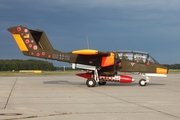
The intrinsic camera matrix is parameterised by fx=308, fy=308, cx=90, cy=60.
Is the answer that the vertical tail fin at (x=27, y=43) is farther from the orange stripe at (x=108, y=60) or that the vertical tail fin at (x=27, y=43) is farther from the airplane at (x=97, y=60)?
the orange stripe at (x=108, y=60)

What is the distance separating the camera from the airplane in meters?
20.3

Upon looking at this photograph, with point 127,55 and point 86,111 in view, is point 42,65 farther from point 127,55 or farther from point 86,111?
point 86,111

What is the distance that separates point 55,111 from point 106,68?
11.4m

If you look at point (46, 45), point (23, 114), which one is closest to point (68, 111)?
point (23, 114)

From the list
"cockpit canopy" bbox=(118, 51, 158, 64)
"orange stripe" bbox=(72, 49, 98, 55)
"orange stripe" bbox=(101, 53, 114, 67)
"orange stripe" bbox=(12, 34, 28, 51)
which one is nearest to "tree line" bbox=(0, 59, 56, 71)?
"orange stripe" bbox=(12, 34, 28, 51)

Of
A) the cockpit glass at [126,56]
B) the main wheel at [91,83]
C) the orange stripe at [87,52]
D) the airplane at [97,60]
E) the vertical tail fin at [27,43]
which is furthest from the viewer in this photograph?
the cockpit glass at [126,56]

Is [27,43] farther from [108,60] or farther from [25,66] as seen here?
[25,66]

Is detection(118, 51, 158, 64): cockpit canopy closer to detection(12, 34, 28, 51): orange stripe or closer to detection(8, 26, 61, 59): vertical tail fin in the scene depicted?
detection(8, 26, 61, 59): vertical tail fin

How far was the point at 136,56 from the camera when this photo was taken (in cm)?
2120

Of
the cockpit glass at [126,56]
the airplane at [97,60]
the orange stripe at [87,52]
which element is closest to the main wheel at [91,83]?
the airplane at [97,60]

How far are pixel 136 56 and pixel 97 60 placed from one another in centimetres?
285

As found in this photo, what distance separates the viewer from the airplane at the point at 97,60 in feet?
66.7

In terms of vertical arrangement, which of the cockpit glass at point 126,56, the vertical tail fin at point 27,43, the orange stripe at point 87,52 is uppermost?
the vertical tail fin at point 27,43

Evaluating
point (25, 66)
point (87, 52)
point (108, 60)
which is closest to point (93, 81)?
point (108, 60)
